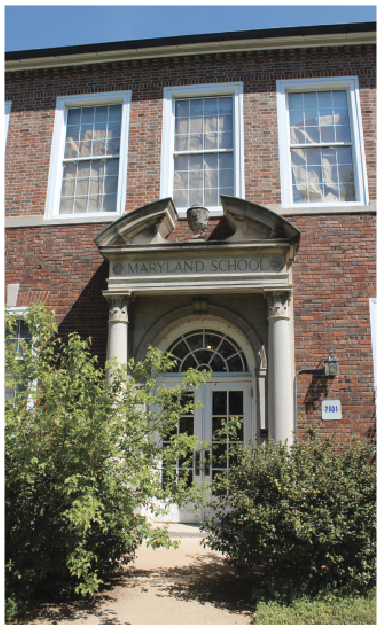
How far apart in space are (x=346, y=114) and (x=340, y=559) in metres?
7.55

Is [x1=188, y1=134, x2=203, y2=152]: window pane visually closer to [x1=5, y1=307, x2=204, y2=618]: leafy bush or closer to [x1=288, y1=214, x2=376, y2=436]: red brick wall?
[x1=288, y1=214, x2=376, y2=436]: red brick wall

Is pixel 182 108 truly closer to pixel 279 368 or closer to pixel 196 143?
pixel 196 143

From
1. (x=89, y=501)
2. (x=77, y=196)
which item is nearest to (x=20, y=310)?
(x=77, y=196)

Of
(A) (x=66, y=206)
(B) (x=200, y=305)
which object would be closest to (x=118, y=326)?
(B) (x=200, y=305)

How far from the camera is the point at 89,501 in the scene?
4.27 metres

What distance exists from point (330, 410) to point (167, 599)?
3.94 meters

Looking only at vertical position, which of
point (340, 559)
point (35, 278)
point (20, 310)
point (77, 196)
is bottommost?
point (340, 559)

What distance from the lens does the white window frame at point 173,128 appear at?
8758 millimetres

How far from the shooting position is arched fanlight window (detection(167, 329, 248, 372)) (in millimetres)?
8242

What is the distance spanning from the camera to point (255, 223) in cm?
773

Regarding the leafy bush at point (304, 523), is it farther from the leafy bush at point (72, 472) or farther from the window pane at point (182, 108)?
the window pane at point (182, 108)

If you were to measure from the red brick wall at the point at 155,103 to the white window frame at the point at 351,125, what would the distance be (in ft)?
0.32

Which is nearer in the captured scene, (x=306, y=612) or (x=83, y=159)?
(x=306, y=612)

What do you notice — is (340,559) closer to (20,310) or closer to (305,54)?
(20,310)
